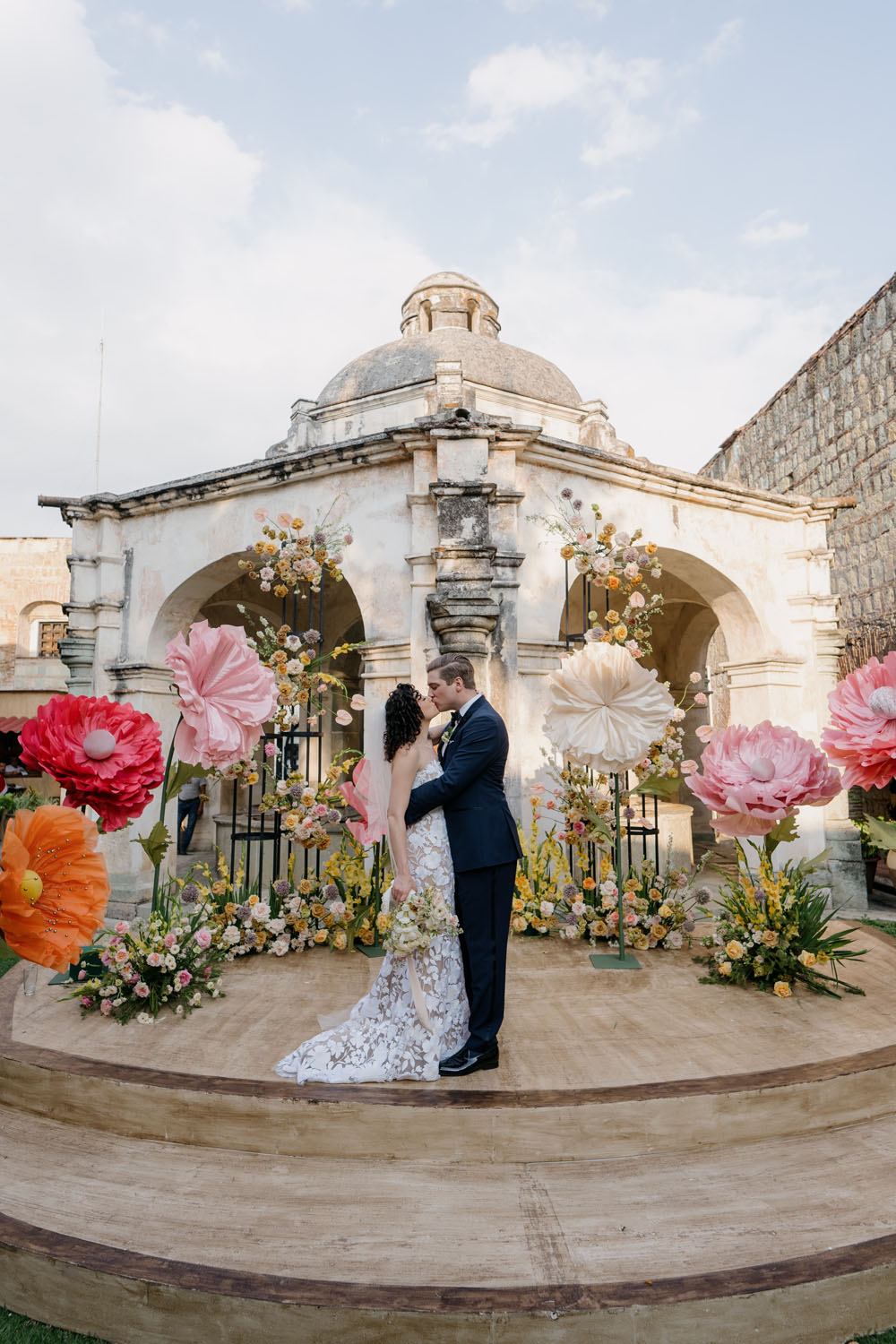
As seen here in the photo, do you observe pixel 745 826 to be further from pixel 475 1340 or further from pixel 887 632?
pixel 887 632

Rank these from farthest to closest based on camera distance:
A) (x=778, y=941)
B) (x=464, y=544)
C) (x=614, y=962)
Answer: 1. (x=464, y=544)
2. (x=614, y=962)
3. (x=778, y=941)

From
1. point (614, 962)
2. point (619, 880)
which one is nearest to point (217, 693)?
point (614, 962)

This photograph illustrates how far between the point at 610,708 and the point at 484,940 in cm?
175

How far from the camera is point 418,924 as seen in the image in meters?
3.15

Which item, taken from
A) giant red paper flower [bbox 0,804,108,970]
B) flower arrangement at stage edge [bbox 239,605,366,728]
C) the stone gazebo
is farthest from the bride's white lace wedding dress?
the stone gazebo

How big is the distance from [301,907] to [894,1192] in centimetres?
356

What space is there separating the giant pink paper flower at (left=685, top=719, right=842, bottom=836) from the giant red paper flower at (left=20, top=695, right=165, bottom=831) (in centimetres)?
233

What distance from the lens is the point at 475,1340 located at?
6.46 ft

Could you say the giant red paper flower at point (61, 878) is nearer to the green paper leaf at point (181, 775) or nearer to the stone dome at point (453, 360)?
the green paper leaf at point (181, 775)

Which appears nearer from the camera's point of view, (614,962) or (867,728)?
(867,728)

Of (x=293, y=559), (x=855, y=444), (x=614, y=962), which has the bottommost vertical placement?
(x=614, y=962)

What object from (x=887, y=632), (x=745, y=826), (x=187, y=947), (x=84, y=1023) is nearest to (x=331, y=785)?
(x=187, y=947)

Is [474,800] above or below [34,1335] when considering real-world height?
above

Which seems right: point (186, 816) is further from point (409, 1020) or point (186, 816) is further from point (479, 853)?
point (479, 853)
